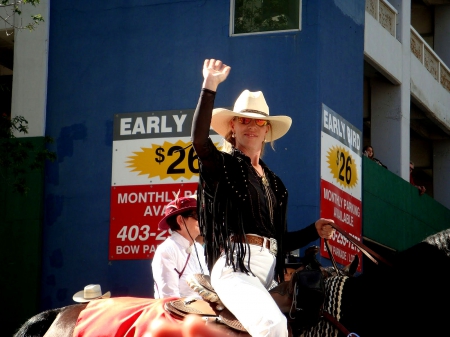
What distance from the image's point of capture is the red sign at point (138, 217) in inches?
464

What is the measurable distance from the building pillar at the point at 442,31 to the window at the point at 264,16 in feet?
31.1

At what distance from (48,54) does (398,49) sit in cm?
663

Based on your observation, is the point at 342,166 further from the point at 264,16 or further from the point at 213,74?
the point at 213,74

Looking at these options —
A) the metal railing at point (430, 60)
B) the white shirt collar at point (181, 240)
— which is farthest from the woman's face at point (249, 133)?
the metal railing at point (430, 60)

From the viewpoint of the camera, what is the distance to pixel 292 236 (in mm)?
5691

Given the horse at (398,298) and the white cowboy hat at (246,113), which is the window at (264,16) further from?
the horse at (398,298)

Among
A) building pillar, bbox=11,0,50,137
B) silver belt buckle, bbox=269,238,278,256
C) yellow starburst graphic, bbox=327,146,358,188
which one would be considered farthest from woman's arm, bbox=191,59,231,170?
building pillar, bbox=11,0,50,137

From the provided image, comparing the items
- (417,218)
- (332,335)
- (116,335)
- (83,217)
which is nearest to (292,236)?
(332,335)

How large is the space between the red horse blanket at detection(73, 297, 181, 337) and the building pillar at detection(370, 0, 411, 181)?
10799 mm

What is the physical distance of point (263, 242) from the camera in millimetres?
5324

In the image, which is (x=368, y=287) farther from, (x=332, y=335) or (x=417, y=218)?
(x=417, y=218)

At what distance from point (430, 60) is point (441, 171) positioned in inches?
106

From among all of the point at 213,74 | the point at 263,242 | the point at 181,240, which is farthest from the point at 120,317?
the point at 181,240

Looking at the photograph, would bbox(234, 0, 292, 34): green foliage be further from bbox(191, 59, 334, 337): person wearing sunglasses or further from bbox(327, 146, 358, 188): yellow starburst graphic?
bbox(191, 59, 334, 337): person wearing sunglasses
